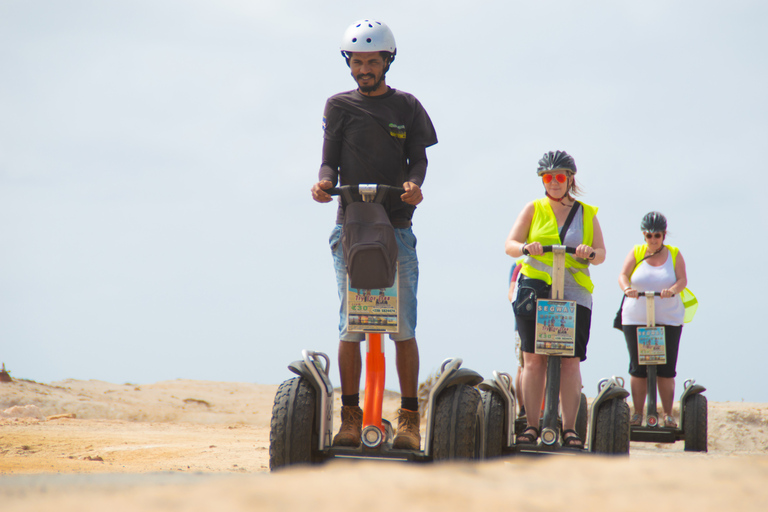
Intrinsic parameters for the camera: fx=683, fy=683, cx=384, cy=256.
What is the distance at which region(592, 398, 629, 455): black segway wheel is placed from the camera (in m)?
4.59

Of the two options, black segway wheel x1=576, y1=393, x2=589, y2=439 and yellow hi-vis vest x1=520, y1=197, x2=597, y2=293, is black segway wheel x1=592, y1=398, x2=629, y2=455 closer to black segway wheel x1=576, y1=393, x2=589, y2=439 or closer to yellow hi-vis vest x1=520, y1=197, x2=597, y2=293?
yellow hi-vis vest x1=520, y1=197, x2=597, y2=293

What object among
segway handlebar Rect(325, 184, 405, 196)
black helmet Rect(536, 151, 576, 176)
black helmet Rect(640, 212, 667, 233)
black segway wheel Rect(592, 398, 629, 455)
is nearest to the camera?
segway handlebar Rect(325, 184, 405, 196)

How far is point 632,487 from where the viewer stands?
5.44ft

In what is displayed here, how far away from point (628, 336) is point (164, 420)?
810 centimetres

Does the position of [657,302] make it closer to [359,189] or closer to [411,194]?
[411,194]

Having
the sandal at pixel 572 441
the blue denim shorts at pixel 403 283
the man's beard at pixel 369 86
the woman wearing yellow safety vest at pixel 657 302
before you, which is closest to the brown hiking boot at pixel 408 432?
the blue denim shorts at pixel 403 283

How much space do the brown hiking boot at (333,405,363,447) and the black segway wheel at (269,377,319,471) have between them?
136 mm

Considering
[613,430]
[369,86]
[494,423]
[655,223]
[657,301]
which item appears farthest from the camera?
[655,223]

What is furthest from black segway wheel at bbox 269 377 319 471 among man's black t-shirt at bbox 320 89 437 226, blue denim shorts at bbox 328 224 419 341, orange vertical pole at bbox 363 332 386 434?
man's black t-shirt at bbox 320 89 437 226

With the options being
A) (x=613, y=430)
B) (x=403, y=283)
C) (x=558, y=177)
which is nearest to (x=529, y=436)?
(x=613, y=430)

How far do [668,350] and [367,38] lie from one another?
17.2 feet

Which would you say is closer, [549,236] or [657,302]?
[549,236]

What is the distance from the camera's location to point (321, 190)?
3775 millimetres

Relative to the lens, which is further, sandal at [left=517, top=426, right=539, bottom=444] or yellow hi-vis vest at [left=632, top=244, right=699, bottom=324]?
yellow hi-vis vest at [left=632, top=244, right=699, bottom=324]
